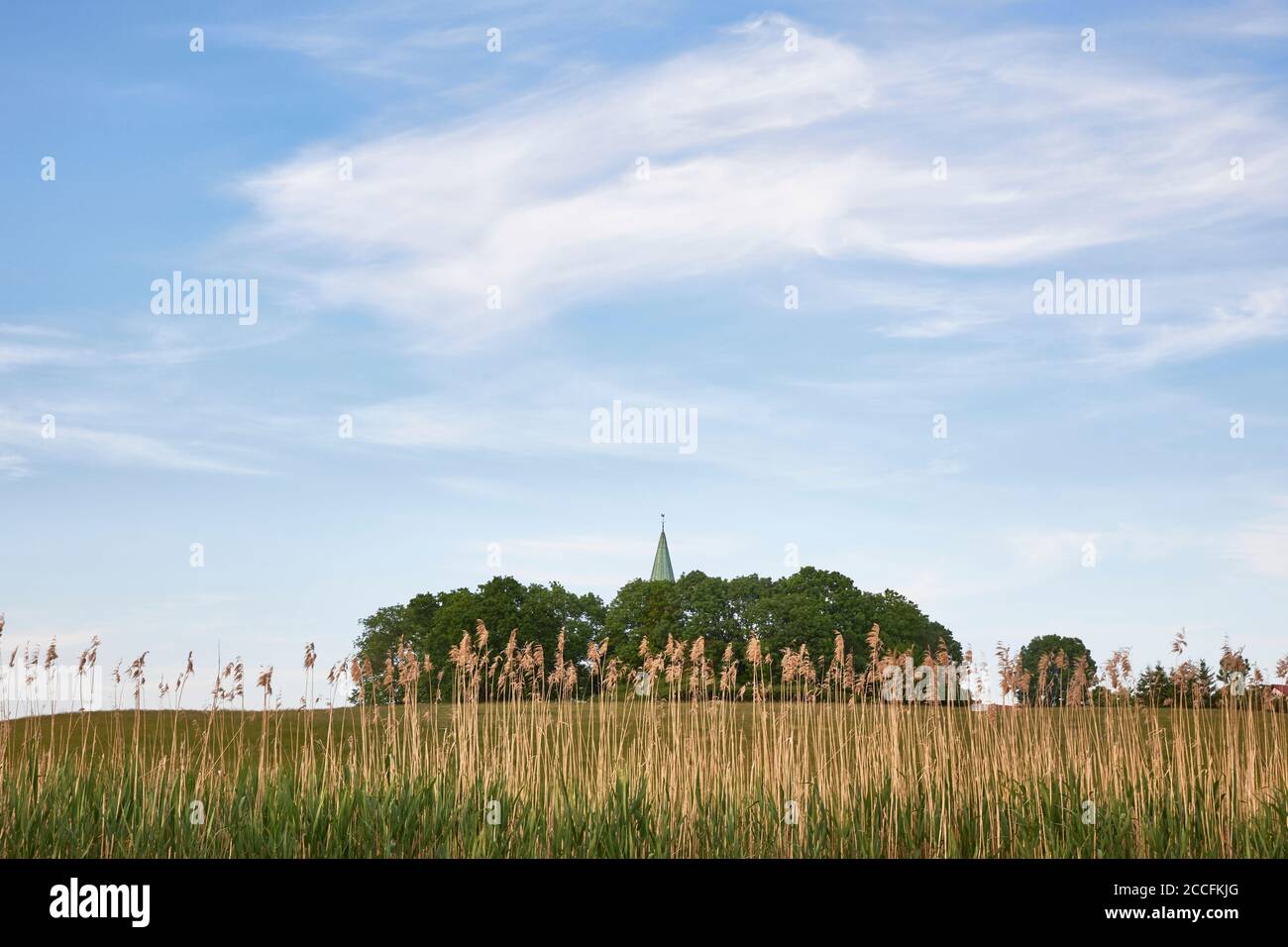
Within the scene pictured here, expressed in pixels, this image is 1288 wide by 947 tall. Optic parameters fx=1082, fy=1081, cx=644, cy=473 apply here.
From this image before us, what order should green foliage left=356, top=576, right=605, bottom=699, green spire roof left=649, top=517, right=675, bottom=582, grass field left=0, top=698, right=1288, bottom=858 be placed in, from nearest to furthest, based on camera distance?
grass field left=0, top=698, right=1288, bottom=858 → green foliage left=356, top=576, right=605, bottom=699 → green spire roof left=649, top=517, right=675, bottom=582

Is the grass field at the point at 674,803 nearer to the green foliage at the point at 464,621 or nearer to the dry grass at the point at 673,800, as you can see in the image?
the dry grass at the point at 673,800

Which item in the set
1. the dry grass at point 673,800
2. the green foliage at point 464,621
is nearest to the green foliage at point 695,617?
the green foliage at point 464,621

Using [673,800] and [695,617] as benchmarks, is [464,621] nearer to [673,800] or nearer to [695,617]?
[695,617]

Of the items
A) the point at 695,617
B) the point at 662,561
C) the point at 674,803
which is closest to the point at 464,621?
the point at 695,617

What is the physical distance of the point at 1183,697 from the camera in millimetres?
10539

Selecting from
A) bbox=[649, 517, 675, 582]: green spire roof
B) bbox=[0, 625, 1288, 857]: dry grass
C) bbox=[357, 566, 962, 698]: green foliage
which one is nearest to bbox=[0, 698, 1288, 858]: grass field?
bbox=[0, 625, 1288, 857]: dry grass

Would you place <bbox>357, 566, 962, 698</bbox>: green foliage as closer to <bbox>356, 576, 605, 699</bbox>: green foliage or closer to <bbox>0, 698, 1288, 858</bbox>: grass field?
<bbox>356, 576, 605, 699</bbox>: green foliage

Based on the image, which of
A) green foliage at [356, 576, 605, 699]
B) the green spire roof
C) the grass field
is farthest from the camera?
the green spire roof

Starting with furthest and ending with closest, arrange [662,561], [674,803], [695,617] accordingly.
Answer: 1. [662,561]
2. [695,617]
3. [674,803]
